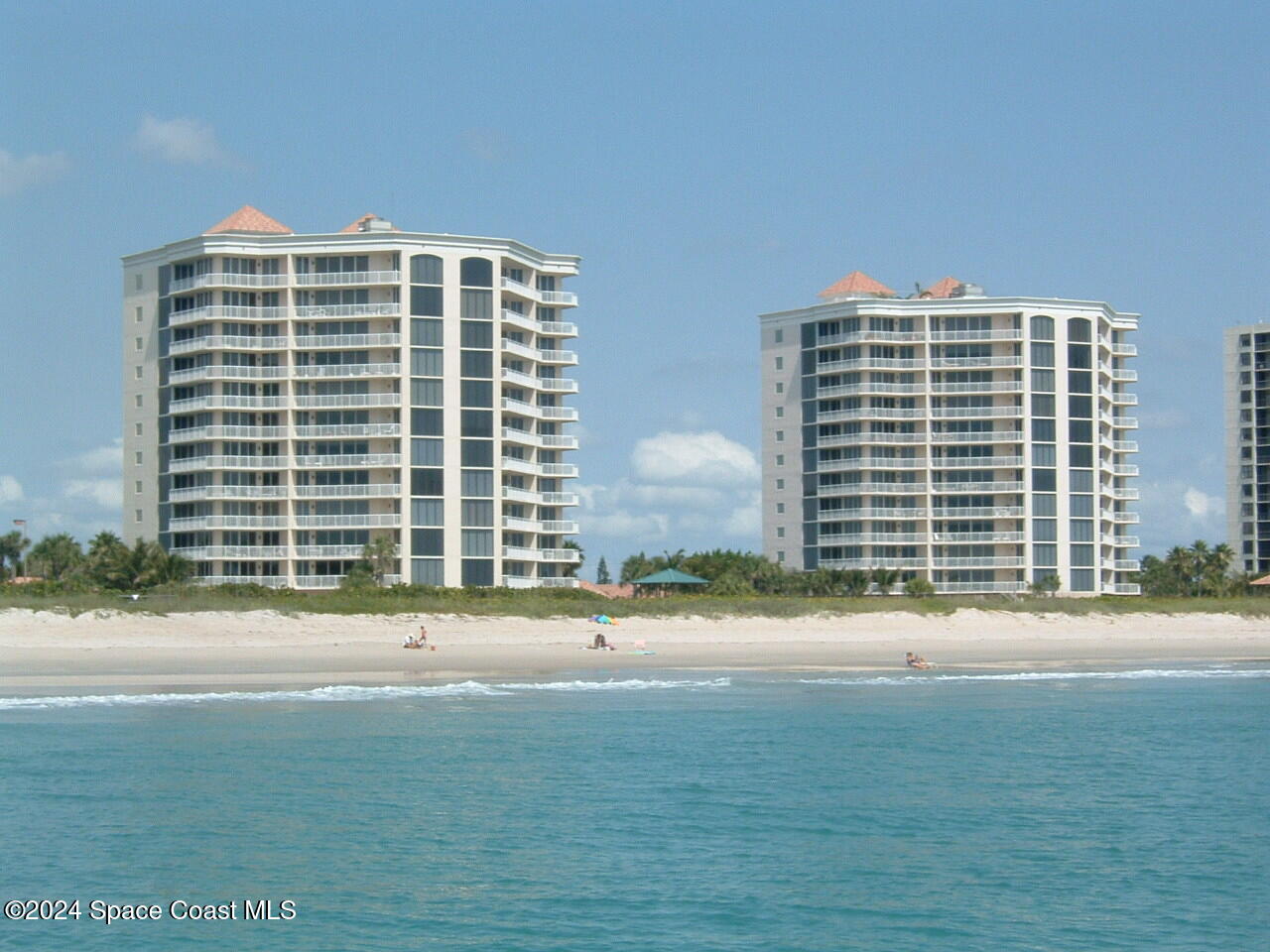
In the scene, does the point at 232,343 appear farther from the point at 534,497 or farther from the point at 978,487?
the point at 978,487

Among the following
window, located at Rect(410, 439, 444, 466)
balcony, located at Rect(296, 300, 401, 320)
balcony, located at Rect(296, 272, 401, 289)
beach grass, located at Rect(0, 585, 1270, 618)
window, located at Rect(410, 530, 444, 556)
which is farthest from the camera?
balcony, located at Rect(296, 272, 401, 289)

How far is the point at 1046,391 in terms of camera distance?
364 feet

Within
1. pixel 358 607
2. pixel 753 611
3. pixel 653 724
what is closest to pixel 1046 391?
pixel 753 611

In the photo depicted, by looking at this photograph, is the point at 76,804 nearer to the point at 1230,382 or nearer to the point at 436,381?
the point at 436,381

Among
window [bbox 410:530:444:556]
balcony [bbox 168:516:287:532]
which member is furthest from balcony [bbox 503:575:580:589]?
balcony [bbox 168:516:287:532]

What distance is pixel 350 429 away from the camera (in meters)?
93.2

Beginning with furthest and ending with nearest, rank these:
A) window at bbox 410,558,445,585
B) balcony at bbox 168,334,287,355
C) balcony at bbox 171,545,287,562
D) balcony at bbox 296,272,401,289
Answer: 1. balcony at bbox 168,334,287,355
2. balcony at bbox 296,272,401,289
3. balcony at bbox 171,545,287,562
4. window at bbox 410,558,445,585

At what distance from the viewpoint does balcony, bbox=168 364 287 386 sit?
9406 centimetres

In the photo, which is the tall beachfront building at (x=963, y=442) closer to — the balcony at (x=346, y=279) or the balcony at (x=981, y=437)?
the balcony at (x=981, y=437)

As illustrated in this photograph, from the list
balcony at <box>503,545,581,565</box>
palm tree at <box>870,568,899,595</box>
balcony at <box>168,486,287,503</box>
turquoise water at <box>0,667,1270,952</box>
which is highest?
balcony at <box>168,486,287,503</box>

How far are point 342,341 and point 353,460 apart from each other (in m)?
7.07

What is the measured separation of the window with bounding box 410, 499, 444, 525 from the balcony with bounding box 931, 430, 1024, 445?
1489 inches

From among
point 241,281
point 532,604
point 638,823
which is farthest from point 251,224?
point 638,823

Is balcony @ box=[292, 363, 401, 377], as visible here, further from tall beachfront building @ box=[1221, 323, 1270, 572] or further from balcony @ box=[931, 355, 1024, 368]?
tall beachfront building @ box=[1221, 323, 1270, 572]
